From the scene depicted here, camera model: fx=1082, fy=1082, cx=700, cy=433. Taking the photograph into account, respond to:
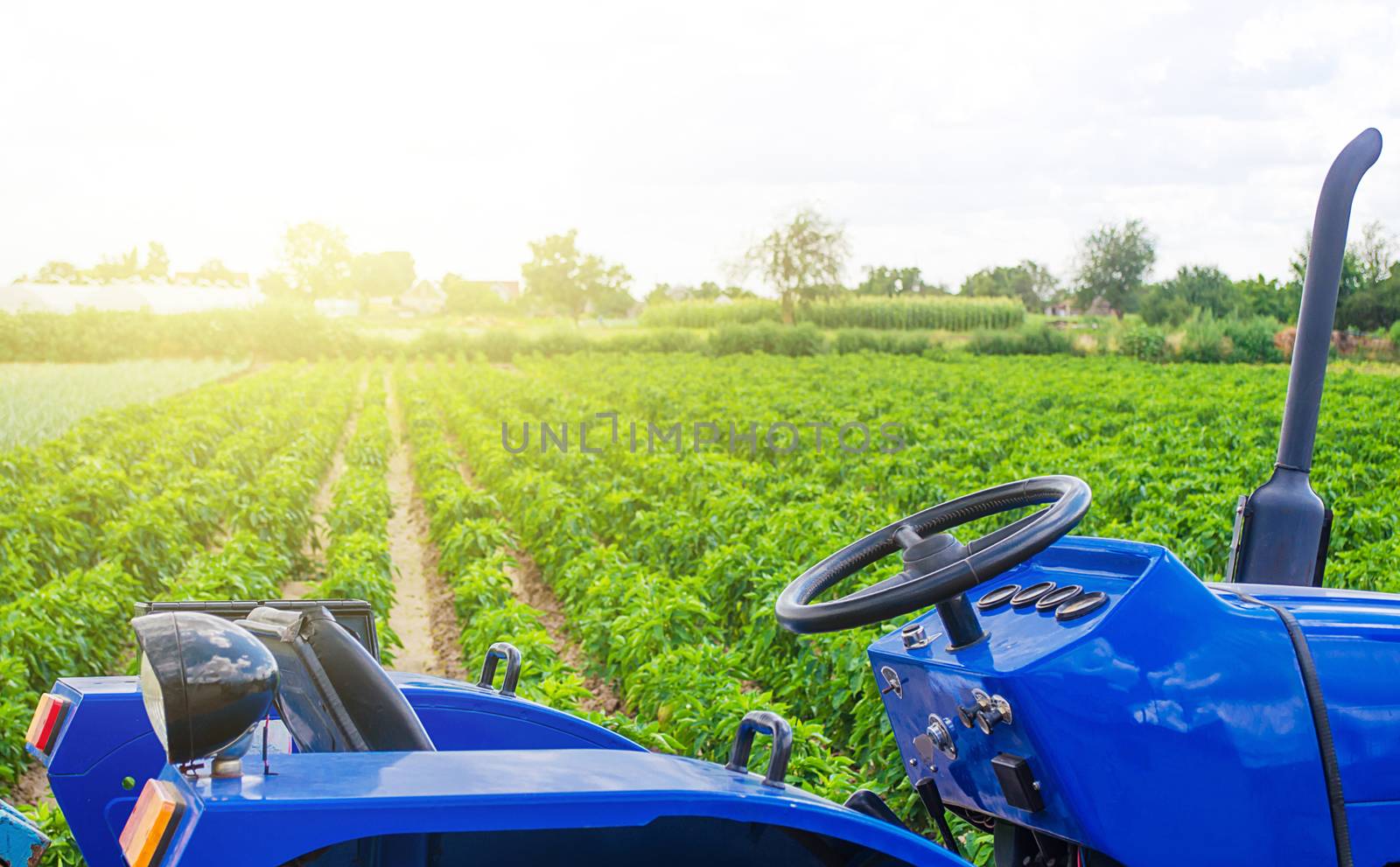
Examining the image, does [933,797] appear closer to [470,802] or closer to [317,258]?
[470,802]

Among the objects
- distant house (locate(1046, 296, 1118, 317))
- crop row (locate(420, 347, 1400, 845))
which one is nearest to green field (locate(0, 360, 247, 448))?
crop row (locate(420, 347, 1400, 845))

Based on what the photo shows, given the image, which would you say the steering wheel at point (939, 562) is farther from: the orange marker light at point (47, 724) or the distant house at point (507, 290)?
the distant house at point (507, 290)

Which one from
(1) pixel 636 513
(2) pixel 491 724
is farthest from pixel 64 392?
(2) pixel 491 724

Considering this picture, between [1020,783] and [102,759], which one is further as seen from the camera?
[102,759]

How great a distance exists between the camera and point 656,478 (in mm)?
12094

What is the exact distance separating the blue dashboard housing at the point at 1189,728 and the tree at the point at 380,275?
7851cm

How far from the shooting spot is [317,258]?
78812 millimetres

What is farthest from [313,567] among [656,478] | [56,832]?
[56,832]

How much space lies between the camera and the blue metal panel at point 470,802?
1.32 metres

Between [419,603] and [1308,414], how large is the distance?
7891 millimetres

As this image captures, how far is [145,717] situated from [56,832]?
74.1 inches

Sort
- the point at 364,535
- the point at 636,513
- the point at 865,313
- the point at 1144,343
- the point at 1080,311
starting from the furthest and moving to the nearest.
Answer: the point at 1080,311
the point at 865,313
the point at 1144,343
the point at 636,513
the point at 364,535

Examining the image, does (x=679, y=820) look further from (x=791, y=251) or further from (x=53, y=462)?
(x=791, y=251)

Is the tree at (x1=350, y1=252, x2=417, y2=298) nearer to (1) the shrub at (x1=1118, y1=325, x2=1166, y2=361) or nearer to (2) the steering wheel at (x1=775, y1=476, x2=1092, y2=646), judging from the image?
(1) the shrub at (x1=1118, y1=325, x2=1166, y2=361)
